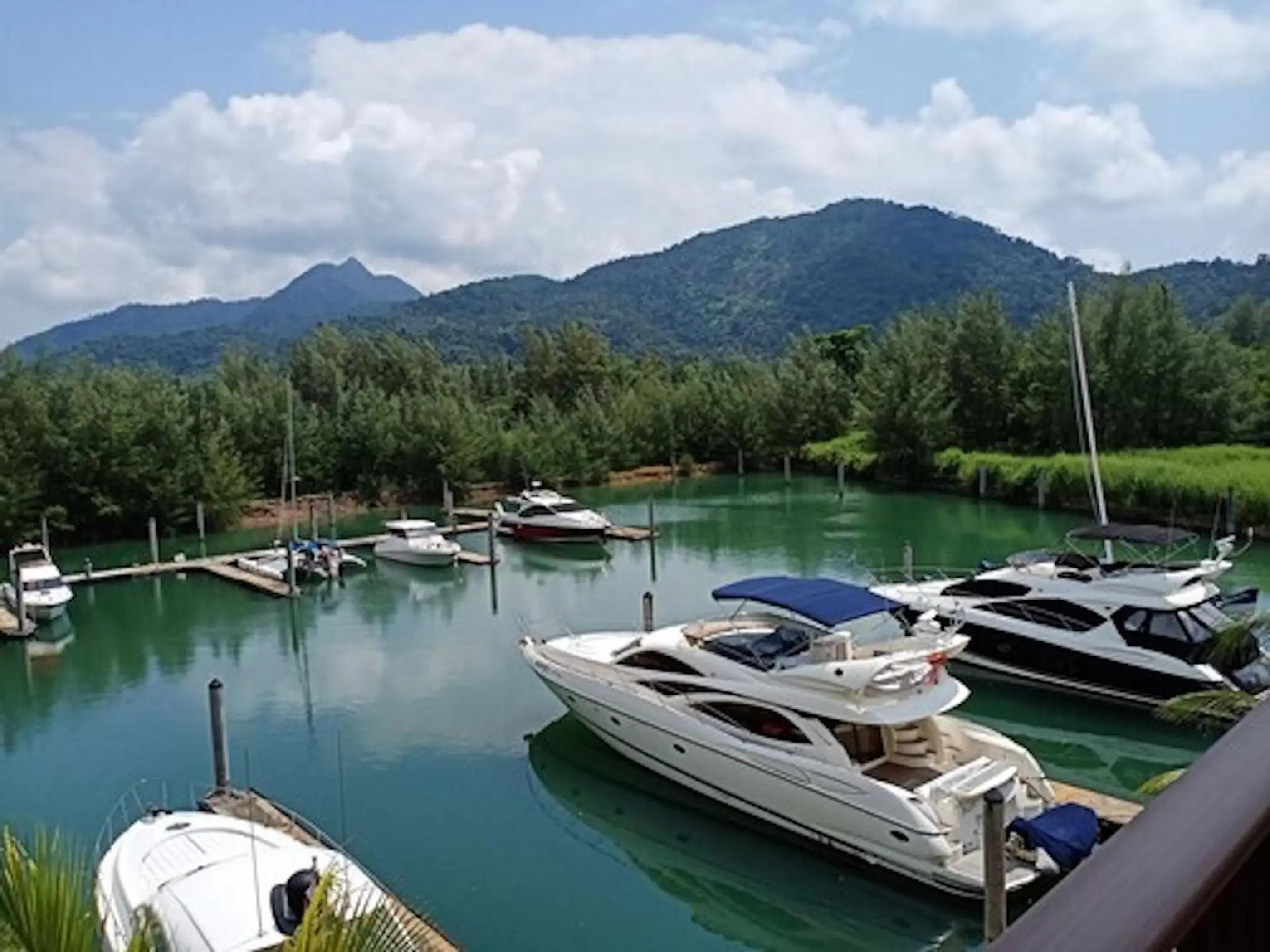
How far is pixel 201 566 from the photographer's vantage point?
25.0 metres

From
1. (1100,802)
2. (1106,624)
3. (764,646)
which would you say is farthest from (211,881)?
(1106,624)

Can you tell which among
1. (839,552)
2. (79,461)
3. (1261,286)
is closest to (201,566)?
(79,461)

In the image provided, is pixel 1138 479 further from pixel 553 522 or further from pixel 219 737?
pixel 219 737

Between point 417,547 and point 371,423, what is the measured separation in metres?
12.2

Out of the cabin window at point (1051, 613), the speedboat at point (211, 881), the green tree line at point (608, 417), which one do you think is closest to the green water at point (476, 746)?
the cabin window at point (1051, 613)

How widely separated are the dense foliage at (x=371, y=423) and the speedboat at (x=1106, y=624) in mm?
22004

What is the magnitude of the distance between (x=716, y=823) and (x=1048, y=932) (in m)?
Result: 10.3

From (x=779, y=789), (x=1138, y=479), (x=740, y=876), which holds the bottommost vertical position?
(x=740, y=876)

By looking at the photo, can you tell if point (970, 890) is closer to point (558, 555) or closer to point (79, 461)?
point (558, 555)

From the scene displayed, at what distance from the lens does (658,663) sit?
38.0ft

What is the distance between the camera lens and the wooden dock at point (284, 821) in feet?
26.8

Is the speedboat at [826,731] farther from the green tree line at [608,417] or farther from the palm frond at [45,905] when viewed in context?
the green tree line at [608,417]

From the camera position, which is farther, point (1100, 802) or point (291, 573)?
point (291, 573)

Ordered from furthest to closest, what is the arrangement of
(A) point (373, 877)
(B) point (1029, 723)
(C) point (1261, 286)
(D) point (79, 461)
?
(C) point (1261, 286) < (D) point (79, 461) < (B) point (1029, 723) < (A) point (373, 877)
